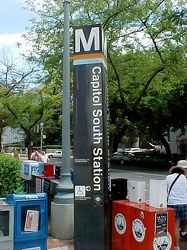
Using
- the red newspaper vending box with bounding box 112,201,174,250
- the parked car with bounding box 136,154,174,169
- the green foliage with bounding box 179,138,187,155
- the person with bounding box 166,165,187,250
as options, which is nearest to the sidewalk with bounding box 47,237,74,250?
the red newspaper vending box with bounding box 112,201,174,250

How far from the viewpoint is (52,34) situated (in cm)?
1212

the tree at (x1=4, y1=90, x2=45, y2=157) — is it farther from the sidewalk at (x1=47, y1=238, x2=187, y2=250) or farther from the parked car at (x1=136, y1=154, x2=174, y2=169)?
the sidewalk at (x1=47, y1=238, x2=187, y2=250)

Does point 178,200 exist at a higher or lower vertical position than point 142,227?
higher

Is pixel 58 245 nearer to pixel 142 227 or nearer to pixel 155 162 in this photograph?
pixel 142 227

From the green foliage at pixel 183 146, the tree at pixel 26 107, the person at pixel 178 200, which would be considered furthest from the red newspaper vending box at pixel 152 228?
the green foliage at pixel 183 146

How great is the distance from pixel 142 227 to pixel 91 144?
1.46 meters

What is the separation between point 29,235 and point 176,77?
32.7ft

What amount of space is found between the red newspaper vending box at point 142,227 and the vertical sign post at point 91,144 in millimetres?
227

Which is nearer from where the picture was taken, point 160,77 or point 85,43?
point 85,43

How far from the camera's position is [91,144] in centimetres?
554

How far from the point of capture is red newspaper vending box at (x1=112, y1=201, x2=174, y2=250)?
506 centimetres

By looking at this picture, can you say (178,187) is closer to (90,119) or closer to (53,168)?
(90,119)

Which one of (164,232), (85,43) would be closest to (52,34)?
(85,43)

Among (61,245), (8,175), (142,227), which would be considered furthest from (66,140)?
(142,227)
